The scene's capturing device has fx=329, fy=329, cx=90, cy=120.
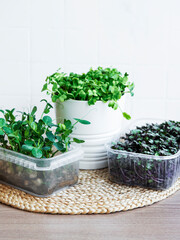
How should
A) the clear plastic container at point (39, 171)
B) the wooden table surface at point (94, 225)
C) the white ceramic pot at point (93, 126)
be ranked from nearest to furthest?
the wooden table surface at point (94, 225), the clear plastic container at point (39, 171), the white ceramic pot at point (93, 126)

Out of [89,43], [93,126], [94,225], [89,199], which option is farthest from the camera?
[89,43]

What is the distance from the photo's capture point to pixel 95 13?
1.36 meters

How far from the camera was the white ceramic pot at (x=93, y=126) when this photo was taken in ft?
3.20

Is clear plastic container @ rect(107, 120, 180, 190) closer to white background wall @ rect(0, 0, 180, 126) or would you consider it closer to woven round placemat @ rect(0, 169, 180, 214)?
woven round placemat @ rect(0, 169, 180, 214)

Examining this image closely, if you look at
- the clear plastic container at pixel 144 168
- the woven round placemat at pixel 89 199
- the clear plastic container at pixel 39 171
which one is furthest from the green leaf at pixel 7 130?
the clear plastic container at pixel 144 168

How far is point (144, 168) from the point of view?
861 mm

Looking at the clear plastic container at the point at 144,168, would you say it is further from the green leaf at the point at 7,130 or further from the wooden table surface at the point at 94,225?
the green leaf at the point at 7,130

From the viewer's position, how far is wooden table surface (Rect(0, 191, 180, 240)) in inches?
27.8

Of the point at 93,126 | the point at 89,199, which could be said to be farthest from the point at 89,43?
the point at 89,199

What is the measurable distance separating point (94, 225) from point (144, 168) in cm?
21

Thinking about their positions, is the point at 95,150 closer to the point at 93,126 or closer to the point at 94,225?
the point at 93,126

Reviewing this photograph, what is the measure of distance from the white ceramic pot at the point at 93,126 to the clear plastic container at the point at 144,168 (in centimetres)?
10

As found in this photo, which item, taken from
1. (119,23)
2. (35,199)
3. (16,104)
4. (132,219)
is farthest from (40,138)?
(119,23)

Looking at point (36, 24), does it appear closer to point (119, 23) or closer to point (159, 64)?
point (119, 23)
